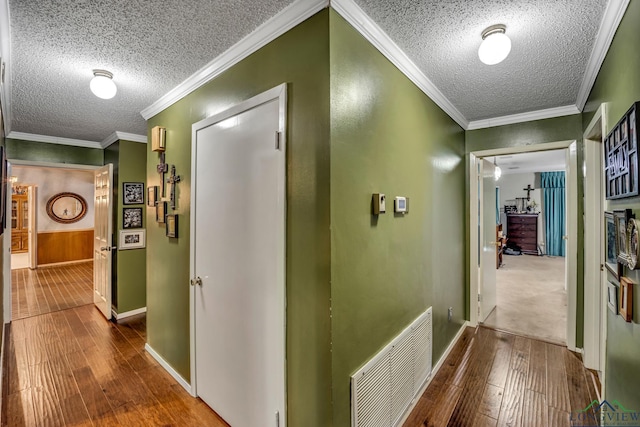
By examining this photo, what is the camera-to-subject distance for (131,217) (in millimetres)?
3738

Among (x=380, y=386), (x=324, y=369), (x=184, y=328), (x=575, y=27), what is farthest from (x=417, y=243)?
(x=184, y=328)

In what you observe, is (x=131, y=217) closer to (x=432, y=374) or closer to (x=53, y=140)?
(x=53, y=140)

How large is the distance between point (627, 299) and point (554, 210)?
8530 mm

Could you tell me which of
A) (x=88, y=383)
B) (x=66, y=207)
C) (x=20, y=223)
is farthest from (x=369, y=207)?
(x=20, y=223)

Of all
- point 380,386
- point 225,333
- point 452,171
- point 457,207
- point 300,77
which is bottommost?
point 380,386

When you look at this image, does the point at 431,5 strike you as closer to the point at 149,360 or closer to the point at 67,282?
the point at 149,360

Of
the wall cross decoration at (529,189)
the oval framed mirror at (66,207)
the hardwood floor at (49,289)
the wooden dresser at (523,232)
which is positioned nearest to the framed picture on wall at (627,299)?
the hardwood floor at (49,289)

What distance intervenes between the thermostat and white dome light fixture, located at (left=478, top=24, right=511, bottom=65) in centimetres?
91

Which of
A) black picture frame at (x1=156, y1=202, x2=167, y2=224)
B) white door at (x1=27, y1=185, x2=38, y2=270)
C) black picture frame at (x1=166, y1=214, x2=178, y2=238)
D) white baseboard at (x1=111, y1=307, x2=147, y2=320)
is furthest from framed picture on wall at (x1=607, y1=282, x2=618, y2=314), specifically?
white door at (x1=27, y1=185, x2=38, y2=270)

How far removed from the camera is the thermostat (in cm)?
177

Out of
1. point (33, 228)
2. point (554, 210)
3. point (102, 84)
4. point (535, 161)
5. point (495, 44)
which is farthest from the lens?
point (554, 210)

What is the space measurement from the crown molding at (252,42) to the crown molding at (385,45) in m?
0.13

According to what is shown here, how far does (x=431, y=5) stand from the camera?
1.37 m

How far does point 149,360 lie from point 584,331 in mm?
4062
